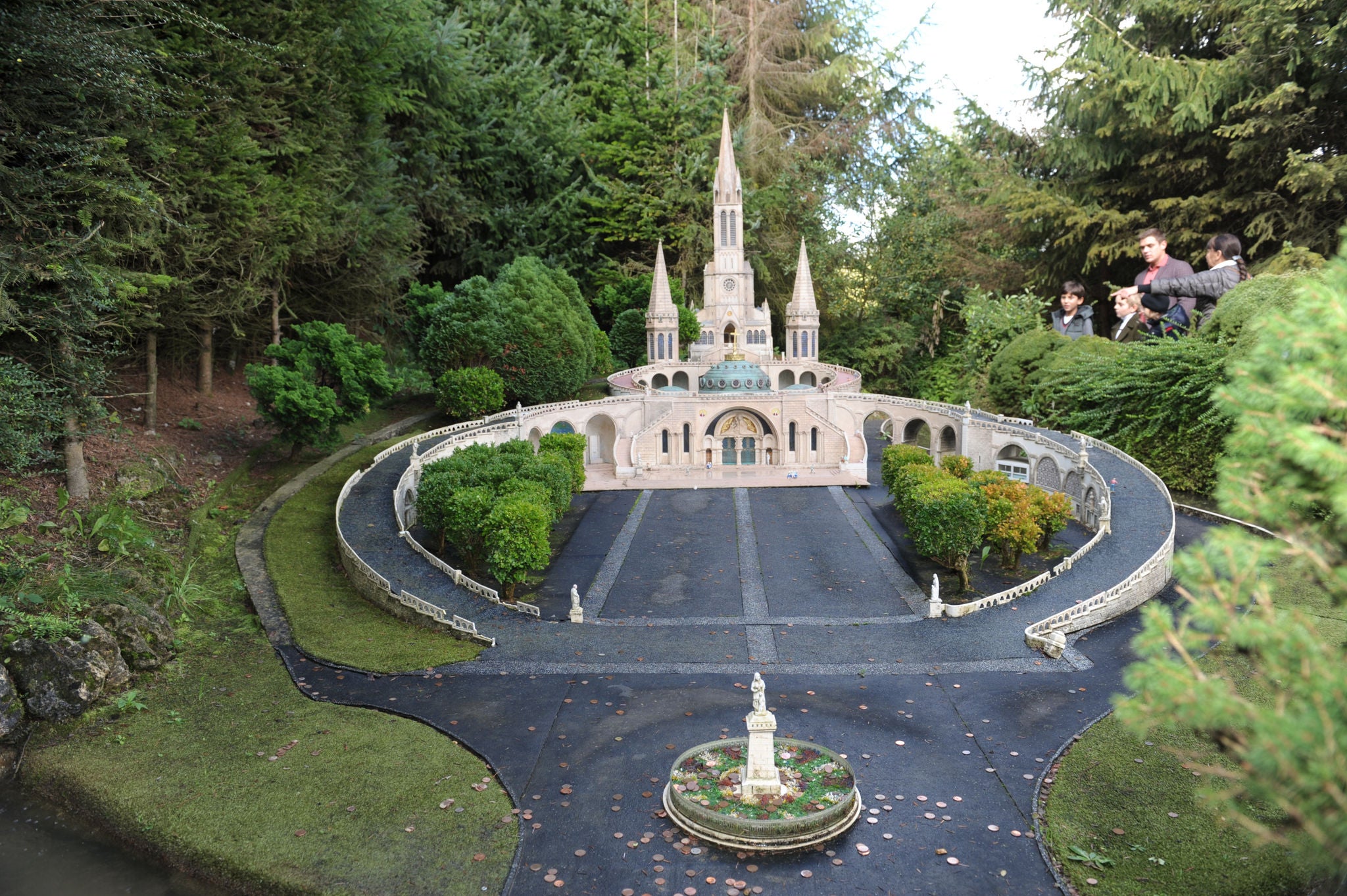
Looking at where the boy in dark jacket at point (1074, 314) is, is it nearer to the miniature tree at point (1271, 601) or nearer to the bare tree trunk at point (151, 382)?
the miniature tree at point (1271, 601)

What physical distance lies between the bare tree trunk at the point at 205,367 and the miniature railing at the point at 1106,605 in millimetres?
38785

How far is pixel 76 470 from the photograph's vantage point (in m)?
28.5

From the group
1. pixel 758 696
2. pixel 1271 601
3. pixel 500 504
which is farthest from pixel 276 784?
pixel 1271 601

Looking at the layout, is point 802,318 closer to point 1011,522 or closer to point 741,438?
point 741,438

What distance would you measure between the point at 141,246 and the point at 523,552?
17203mm

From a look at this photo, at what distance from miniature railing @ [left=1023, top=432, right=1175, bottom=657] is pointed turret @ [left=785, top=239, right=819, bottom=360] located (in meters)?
34.8

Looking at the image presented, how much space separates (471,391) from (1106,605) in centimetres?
3410

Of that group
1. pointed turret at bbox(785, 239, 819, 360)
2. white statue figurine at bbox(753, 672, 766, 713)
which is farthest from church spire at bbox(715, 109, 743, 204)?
white statue figurine at bbox(753, 672, 766, 713)

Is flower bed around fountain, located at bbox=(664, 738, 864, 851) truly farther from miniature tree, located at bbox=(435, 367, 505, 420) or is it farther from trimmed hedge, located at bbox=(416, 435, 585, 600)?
miniature tree, located at bbox=(435, 367, 505, 420)

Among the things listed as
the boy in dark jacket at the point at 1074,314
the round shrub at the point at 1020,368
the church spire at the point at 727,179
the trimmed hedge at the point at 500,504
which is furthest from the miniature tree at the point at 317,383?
the boy in dark jacket at the point at 1074,314

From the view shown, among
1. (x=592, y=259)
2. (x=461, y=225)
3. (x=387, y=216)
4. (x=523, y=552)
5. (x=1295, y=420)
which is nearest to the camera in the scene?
(x=1295, y=420)

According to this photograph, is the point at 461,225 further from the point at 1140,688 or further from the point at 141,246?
the point at 1140,688

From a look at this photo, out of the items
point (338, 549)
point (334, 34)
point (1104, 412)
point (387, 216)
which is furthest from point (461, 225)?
point (1104, 412)

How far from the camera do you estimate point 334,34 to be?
37.8 meters
